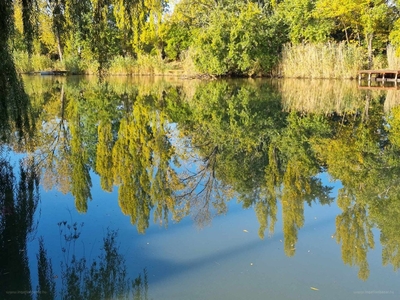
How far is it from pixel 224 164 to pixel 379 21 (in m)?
22.2

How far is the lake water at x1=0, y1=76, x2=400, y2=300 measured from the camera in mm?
2721

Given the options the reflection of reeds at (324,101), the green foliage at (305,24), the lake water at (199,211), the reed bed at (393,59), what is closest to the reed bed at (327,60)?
the green foliage at (305,24)

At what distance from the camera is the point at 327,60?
A: 22.4 m

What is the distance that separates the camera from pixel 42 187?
4637 millimetres

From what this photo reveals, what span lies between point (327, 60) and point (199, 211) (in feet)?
67.0

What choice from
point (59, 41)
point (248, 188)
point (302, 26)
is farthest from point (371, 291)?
point (302, 26)

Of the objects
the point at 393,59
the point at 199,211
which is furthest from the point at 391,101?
the point at 199,211

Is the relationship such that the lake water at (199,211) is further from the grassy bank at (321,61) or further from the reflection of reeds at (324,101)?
the grassy bank at (321,61)

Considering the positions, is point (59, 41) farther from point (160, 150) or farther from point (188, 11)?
point (188, 11)

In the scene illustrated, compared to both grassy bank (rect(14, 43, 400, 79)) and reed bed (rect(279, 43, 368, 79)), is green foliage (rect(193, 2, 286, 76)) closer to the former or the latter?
grassy bank (rect(14, 43, 400, 79))

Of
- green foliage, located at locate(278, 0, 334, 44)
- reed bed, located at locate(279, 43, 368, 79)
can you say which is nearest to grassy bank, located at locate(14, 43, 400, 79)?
reed bed, located at locate(279, 43, 368, 79)

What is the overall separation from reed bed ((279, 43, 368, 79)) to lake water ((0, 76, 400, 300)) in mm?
14758

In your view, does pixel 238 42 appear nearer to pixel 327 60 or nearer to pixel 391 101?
pixel 327 60

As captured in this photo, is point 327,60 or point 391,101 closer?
point 391,101
